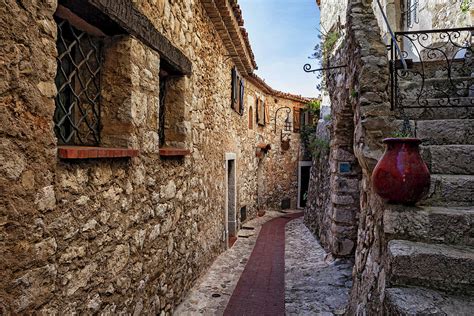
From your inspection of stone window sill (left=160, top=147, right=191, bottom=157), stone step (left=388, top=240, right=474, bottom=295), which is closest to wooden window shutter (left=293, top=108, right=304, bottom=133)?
stone window sill (left=160, top=147, right=191, bottom=157)

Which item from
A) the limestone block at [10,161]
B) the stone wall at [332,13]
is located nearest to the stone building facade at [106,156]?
the limestone block at [10,161]

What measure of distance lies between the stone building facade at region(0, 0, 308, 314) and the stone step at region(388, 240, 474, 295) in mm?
1834

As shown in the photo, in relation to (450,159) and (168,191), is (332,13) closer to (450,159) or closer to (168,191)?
(450,159)

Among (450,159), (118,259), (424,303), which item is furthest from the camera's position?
(450,159)

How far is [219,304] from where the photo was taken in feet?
Result: 12.8

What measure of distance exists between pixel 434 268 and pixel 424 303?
9.7 inches

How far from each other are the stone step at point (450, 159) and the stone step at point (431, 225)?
1.98 ft

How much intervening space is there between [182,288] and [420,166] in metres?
2.92

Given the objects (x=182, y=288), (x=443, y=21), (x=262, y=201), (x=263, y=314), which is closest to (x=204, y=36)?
(x=182, y=288)

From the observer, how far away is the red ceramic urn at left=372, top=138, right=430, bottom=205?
6.57 feet

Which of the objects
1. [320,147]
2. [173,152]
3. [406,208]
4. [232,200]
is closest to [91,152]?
[173,152]

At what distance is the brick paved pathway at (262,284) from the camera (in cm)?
380

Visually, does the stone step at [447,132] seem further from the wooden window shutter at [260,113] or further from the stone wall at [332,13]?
the wooden window shutter at [260,113]

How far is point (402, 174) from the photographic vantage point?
79.1 inches
